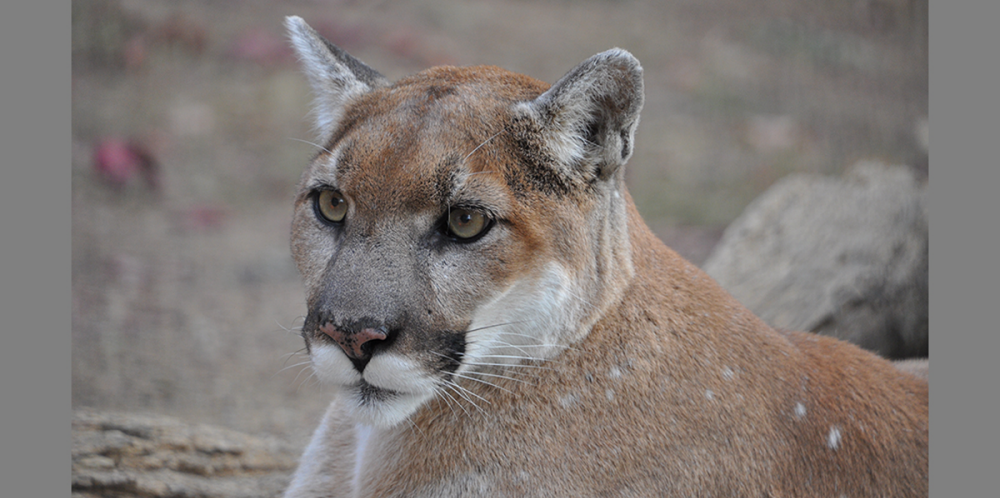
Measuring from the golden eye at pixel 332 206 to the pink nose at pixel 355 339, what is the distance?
0.49 m

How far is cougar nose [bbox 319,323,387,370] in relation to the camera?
102 inches

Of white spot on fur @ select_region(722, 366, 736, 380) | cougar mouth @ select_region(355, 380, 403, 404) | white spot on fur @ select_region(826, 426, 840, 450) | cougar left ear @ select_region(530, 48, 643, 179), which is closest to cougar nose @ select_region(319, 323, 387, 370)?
cougar mouth @ select_region(355, 380, 403, 404)

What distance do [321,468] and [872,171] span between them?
5082 millimetres

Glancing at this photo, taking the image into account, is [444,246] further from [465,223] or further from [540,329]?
[540,329]

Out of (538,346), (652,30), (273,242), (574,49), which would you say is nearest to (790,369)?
(538,346)

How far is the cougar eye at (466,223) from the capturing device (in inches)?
110

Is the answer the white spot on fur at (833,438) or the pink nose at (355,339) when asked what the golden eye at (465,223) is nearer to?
the pink nose at (355,339)

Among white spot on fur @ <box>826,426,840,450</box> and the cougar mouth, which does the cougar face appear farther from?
white spot on fur @ <box>826,426,840,450</box>

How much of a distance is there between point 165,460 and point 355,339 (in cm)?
228

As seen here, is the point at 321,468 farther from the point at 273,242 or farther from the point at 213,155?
the point at 213,155

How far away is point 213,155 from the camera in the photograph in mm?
8453

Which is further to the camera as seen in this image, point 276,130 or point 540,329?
point 276,130

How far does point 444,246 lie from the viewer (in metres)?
2.79

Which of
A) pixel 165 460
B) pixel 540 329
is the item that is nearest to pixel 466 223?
pixel 540 329
